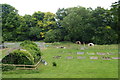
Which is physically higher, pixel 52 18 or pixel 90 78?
pixel 52 18

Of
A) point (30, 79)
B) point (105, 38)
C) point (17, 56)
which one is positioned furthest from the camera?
point (105, 38)

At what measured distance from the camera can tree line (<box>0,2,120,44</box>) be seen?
29.7 metres

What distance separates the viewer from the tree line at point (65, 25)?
29.7 meters

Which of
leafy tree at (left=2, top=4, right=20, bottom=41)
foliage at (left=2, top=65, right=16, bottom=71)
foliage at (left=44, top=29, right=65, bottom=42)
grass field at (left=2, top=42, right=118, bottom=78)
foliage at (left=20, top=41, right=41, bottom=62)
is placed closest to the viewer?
grass field at (left=2, top=42, right=118, bottom=78)

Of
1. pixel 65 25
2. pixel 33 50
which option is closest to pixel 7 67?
pixel 33 50

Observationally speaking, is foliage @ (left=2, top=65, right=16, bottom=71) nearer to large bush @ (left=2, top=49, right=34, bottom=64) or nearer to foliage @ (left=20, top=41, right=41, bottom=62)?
large bush @ (left=2, top=49, right=34, bottom=64)

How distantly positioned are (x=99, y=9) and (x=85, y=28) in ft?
14.1

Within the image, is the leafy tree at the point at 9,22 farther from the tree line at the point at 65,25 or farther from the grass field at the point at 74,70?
the grass field at the point at 74,70

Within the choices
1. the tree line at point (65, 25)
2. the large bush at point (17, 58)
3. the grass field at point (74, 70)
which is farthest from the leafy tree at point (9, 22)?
the large bush at point (17, 58)

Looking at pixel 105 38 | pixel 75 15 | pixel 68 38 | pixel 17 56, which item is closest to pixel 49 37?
pixel 68 38

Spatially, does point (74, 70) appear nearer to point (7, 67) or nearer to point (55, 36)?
point (7, 67)

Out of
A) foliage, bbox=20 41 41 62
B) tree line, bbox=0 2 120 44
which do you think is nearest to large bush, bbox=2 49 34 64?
foliage, bbox=20 41 41 62

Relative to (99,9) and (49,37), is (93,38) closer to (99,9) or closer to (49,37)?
(99,9)

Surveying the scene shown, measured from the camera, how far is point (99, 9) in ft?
99.5
